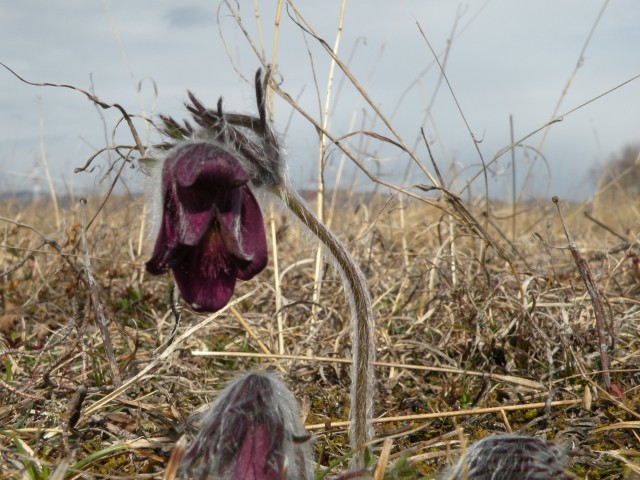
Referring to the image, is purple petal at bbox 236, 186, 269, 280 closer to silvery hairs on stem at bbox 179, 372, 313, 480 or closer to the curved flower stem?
the curved flower stem

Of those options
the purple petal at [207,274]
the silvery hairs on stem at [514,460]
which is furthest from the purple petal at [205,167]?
the silvery hairs on stem at [514,460]

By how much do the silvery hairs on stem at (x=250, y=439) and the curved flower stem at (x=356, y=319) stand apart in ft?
0.63

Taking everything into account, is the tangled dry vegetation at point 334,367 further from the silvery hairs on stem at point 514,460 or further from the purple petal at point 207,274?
the purple petal at point 207,274

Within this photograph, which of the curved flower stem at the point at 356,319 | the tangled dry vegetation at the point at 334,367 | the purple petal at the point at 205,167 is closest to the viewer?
the purple petal at the point at 205,167

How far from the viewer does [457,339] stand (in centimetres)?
252

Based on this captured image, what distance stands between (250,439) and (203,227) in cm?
43

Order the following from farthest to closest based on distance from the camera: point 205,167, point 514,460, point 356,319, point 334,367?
1. point 334,367
2. point 356,319
3. point 514,460
4. point 205,167

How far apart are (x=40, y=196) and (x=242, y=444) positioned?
5.02 m

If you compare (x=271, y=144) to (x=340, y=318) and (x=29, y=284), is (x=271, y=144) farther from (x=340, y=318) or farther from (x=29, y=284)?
(x=29, y=284)

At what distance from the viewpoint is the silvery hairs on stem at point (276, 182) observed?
1.41 meters

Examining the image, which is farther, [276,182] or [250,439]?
[276,182]

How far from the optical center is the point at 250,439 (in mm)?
1388

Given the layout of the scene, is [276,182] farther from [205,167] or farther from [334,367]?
[334,367]

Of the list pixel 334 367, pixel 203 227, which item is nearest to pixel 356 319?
pixel 203 227
